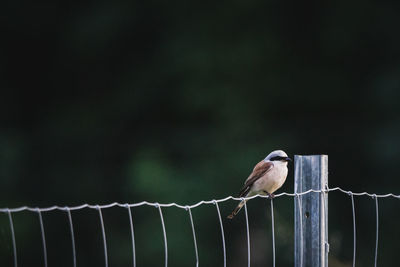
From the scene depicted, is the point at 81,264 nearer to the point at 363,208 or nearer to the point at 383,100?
the point at 363,208

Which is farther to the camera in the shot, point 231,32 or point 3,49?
point 3,49

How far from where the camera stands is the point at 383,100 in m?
11.0

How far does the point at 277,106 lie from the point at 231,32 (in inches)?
61.3

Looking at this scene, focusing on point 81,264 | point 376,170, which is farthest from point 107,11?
point 376,170

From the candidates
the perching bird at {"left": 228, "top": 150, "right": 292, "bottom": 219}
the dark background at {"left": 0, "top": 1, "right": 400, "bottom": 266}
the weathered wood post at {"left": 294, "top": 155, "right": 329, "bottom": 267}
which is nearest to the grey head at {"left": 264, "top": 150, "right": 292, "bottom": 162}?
the perching bird at {"left": 228, "top": 150, "right": 292, "bottom": 219}

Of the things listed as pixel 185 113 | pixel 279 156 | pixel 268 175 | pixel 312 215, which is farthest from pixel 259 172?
pixel 185 113

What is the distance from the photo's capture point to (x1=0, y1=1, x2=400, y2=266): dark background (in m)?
10.8

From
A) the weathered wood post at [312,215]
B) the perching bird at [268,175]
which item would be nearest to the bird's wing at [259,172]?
the perching bird at [268,175]

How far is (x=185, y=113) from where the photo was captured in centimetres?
1206

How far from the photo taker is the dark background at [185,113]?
10828 millimetres

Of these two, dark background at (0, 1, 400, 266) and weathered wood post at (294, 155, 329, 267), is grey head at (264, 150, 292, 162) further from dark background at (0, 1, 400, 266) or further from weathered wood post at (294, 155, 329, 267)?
dark background at (0, 1, 400, 266)

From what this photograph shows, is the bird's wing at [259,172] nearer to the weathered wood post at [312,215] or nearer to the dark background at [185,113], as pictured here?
the weathered wood post at [312,215]

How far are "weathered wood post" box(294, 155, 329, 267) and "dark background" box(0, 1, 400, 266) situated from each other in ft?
22.5

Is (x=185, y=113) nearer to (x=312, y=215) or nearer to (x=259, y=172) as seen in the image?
A: (x=259, y=172)
